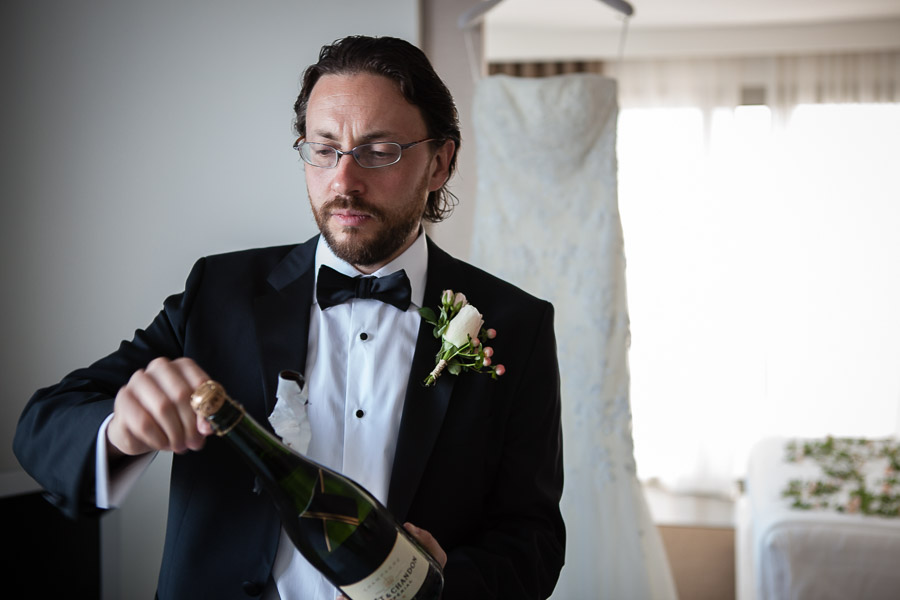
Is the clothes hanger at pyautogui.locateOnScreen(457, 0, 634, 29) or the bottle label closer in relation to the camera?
the bottle label

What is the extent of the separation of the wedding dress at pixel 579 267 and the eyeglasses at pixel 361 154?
164 centimetres

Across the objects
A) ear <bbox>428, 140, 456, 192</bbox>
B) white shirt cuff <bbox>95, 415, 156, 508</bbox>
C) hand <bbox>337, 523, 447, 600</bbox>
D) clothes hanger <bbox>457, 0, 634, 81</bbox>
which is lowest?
hand <bbox>337, 523, 447, 600</bbox>

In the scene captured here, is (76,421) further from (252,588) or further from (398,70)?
(398,70)

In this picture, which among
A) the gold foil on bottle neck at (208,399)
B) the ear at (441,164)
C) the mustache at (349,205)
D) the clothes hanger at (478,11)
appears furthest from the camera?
the clothes hanger at (478,11)

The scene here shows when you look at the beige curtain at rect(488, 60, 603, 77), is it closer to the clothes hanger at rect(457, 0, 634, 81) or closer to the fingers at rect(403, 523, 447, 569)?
the clothes hanger at rect(457, 0, 634, 81)

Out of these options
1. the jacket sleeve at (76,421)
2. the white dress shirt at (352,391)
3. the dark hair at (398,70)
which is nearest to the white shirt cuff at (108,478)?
the jacket sleeve at (76,421)

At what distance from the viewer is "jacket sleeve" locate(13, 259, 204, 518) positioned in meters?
1.15

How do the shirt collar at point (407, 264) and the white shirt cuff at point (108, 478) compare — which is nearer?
the white shirt cuff at point (108, 478)

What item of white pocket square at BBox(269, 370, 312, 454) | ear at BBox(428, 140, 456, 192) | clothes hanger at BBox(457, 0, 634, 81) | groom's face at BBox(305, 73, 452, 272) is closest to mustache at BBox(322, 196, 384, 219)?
A: groom's face at BBox(305, 73, 452, 272)

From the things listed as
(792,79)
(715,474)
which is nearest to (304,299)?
(715,474)

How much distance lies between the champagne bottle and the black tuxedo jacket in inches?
8.3

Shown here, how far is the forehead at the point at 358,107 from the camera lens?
1.42 meters

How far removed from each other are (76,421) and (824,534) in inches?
123

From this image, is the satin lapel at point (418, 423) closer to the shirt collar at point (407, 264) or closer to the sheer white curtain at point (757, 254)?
the shirt collar at point (407, 264)
